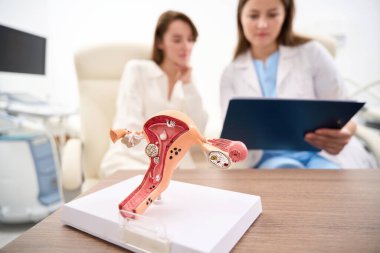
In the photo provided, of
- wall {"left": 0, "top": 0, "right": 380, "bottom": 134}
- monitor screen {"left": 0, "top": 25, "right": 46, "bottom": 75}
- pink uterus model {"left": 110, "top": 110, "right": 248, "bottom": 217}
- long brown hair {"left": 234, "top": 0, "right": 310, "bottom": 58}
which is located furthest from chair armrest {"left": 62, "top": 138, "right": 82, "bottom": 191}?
wall {"left": 0, "top": 0, "right": 380, "bottom": 134}

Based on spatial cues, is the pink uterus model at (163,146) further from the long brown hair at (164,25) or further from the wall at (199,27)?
the wall at (199,27)

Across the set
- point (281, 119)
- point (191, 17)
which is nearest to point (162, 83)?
point (281, 119)

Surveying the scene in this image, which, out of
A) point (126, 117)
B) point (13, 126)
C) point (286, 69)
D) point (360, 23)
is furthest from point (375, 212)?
point (360, 23)

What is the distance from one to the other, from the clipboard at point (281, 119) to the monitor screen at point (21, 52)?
2.36ft

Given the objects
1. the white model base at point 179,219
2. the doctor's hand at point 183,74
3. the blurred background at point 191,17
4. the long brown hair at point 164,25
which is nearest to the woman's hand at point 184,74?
the doctor's hand at point 183,74

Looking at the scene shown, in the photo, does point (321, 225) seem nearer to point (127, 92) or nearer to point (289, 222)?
point (289, 222)

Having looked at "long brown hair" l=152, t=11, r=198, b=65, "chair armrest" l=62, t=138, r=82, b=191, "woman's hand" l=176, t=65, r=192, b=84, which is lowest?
"chair armrest" l=62, t=138, r=82, b=191

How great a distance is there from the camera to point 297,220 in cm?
39

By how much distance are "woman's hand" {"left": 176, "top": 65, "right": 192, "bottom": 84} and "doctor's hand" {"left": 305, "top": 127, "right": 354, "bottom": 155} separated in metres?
0.64

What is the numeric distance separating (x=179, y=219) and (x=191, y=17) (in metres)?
1.81

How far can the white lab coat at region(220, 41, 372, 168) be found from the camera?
1.00 m

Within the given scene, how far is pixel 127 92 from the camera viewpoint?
1.11 m

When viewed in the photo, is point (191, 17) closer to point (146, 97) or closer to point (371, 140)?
point (146, 97)

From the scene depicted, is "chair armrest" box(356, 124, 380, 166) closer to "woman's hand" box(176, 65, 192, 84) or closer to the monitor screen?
"woman's hand" box(176, 65, 192, 84)
